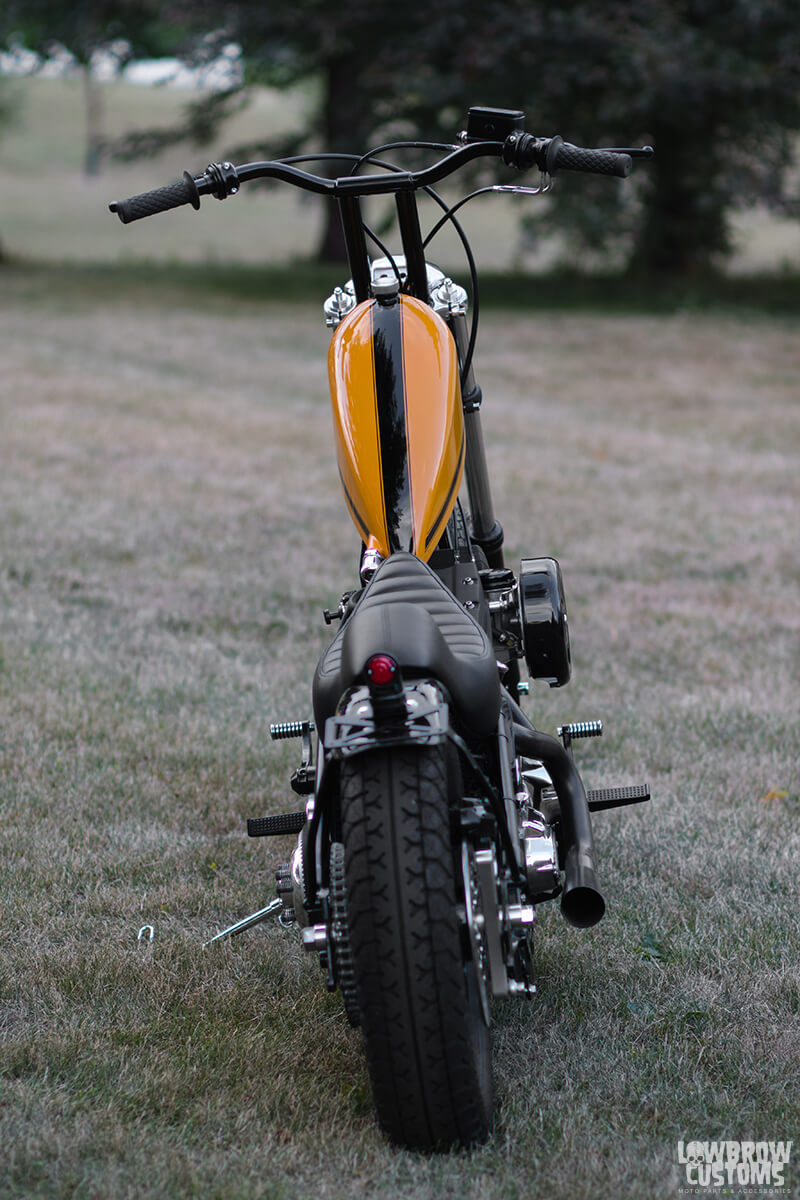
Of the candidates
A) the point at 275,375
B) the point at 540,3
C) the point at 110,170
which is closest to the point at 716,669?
the point at 275,375

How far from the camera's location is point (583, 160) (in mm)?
2721

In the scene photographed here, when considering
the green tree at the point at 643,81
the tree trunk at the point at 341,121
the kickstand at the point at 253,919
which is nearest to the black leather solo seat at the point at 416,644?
the kickstand at the point at 253,919

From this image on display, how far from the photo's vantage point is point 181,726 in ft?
14.5

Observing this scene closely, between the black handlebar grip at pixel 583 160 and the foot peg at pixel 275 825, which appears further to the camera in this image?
the foot peg at pixel 275 825

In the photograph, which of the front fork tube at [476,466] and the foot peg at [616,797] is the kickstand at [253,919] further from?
the front fork tube at [476,466]

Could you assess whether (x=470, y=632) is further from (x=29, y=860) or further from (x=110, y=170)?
(x=110, y=170)

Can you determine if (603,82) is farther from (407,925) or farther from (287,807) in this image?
(407,925)

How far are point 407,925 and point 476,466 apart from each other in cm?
158

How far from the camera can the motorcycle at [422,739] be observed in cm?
212

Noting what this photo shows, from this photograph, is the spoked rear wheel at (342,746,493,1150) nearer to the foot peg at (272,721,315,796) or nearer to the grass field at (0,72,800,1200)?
the grass field at (0,72,800,1200)

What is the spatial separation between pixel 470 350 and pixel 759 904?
160cm

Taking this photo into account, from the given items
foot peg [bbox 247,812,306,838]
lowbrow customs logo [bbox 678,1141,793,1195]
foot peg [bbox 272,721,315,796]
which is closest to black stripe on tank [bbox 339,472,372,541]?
foot peg [bbox 272,721,315,796]

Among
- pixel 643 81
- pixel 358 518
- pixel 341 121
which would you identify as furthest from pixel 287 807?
pixel 341 121

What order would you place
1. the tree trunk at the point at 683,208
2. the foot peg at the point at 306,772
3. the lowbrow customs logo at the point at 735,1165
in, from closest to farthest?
the lowbrow customs logo at the point at 735,1165, the foot peg at the point at 306,772, the tree trunk at the point at 683,208
